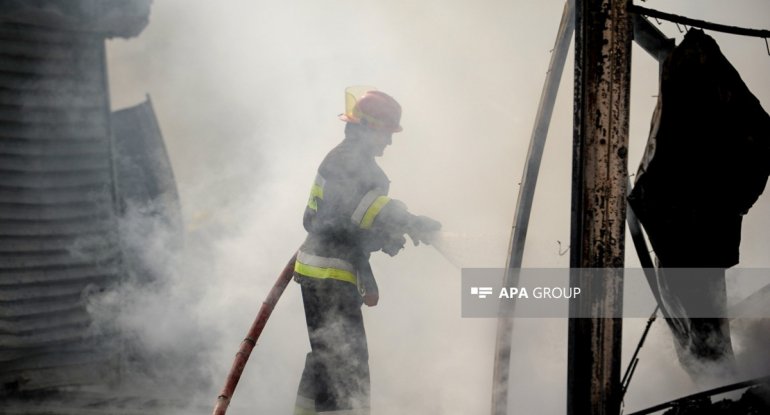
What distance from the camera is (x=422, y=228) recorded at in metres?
4.41

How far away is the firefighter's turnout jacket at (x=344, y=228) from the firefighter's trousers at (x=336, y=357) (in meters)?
0.09

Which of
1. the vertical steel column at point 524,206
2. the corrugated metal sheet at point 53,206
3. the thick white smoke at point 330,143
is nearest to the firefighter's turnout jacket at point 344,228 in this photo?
the vertical steel column at point 524,206

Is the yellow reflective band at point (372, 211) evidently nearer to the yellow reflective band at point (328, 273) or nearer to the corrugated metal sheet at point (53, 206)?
the yellow reflective band at point (328, 273)

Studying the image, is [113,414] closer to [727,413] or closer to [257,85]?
[257,85]

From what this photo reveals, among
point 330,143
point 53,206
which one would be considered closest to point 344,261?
point 330,143

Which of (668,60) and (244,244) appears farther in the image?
(244,244)

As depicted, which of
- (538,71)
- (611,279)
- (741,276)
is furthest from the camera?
(538,71)

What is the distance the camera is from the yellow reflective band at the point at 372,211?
4355mm

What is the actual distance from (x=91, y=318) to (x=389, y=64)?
391 centimetres

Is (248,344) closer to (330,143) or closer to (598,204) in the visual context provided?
(598,204)

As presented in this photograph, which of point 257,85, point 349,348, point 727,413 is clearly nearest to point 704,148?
point 727,413

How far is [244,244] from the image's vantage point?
6887mm

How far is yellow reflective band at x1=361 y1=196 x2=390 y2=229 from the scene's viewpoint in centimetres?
436

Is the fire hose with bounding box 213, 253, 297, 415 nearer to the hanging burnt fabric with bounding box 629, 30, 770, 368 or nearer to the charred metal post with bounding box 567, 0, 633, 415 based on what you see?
the charred metal post with bounding box 567, 0, 633, 415
